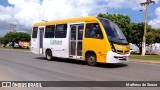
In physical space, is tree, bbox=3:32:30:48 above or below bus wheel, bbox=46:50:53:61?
above

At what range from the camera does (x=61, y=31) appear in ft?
68.2

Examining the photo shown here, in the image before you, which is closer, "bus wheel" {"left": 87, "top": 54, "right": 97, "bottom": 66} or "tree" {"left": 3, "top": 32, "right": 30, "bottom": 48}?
"bus wheel" {"left": 87, "top": 54, "right": 97, "bottom": 66}

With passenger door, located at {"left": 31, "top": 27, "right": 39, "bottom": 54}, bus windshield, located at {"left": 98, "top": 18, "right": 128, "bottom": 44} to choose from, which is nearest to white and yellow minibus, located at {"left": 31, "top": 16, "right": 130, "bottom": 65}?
bus windshield, located at {"left": 98, "top": 18, "right": 128, "bottom": 44}

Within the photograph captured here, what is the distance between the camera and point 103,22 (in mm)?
17609

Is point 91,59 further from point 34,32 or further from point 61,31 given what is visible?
point 34,32

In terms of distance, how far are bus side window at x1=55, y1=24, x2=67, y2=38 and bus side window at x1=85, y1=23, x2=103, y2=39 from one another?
96.5 inches

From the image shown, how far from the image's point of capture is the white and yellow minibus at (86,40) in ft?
56.0

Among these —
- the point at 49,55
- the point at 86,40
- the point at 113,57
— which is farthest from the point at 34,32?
the point at 113,57

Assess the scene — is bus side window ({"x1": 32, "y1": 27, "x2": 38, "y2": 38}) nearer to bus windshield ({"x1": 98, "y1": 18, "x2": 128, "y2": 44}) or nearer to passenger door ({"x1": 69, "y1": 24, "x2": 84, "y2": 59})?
passenger door ({"x1": 69, "y1": 24, "x2": 84, "y2": 59})

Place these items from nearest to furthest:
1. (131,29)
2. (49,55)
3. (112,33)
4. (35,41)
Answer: (112,33) → (49,55) → (35,41) → (131,29)

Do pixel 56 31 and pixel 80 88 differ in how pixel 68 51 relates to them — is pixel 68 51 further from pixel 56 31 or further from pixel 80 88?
pixel 80 88

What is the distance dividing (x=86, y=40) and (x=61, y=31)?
9.94 ft

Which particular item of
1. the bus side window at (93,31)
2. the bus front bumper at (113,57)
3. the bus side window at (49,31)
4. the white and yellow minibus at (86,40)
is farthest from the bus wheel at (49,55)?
the bus front bumper at (113,57)

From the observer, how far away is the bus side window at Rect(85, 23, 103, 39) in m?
17.5
